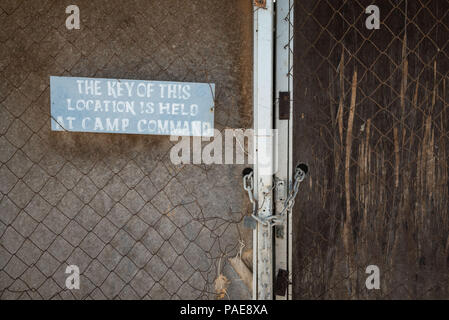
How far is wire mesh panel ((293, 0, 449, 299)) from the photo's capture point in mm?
1446

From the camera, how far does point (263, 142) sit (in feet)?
4.63

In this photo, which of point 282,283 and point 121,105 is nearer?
point 121,105

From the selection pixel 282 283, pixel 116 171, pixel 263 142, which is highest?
pixel 263 142

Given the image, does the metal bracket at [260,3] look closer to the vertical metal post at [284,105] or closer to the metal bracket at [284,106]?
the vertical metal post at [284,105]

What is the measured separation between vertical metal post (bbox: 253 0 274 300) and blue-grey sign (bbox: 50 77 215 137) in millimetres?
285

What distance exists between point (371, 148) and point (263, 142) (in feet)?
1.64

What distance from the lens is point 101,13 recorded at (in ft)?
4.62

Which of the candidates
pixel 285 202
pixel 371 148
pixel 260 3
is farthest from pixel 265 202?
pixel 260 3

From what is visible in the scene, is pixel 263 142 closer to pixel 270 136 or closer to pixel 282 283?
pixel 270 136
